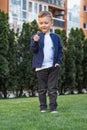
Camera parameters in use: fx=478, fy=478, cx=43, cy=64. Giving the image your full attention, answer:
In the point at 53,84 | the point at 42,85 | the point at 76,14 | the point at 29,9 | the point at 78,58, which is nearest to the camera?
the point at 53,84

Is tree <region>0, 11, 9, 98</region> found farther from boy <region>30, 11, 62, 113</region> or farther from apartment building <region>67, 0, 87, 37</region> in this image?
apartment building <region>67, 0, 87, 37</region>

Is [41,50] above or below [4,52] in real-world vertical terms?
above

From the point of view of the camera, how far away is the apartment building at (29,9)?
46156 millimetres

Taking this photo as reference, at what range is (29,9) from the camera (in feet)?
161

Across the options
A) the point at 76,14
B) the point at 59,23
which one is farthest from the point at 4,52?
the point at 76,14

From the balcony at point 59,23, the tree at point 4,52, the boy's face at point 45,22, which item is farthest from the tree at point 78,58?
the boy's face at point 45,22

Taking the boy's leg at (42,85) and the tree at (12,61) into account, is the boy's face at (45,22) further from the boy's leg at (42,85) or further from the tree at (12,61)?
the tree at (12,61)

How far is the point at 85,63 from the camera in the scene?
120 ft

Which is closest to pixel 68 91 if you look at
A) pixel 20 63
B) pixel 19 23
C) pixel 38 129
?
pixel 20 63

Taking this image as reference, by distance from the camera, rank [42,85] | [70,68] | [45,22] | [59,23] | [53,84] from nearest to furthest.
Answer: [45,22] → [53,84] → [42,85] → [70,68] → [59,23]

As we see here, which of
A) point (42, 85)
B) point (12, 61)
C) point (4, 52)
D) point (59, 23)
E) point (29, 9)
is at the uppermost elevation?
point (29, 9)

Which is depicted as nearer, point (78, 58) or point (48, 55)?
point (48, 55)

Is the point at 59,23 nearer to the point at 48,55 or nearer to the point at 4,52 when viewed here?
the point at 4,52

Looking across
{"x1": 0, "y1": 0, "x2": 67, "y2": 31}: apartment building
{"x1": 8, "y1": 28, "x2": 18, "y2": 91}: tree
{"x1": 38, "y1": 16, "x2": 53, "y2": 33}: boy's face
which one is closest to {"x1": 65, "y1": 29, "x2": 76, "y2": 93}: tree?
{"x1": 8, "y1": 28, "x2": 18, "y2": 91}: tree
